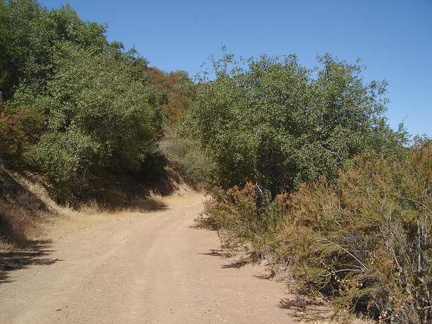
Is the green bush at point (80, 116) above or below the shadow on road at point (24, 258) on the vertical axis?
above

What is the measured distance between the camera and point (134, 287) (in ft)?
27.4

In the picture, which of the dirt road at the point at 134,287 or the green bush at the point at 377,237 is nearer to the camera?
the green bush at the point at 377,237

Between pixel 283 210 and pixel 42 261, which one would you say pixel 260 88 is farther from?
pixel 42 261

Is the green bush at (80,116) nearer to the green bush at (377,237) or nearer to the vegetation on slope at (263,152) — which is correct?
the vegetation on slope at (263,152)

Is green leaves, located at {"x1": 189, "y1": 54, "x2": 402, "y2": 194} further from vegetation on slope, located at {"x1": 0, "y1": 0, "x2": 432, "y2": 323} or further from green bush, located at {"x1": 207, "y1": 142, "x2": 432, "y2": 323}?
green bush, located at {"x1": 207, "y1": 142, "x2": 432, "y2": 323}

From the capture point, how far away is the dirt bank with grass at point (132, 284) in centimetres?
686

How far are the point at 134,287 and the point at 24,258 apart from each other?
172 inches

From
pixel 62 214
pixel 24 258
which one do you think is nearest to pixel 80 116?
pixel 62 214

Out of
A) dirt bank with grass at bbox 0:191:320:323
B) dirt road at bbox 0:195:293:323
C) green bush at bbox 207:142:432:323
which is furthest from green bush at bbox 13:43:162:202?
green bush at bbox 207:142:432:323

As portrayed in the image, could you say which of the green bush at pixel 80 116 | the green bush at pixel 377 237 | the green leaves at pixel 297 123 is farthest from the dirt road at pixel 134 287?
the green bush at pixel 80 116

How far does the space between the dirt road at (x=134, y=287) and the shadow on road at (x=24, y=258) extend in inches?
1.6

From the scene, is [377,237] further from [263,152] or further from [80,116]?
[80,116]

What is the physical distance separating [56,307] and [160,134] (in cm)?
3003

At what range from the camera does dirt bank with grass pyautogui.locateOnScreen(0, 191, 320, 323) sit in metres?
6.86
